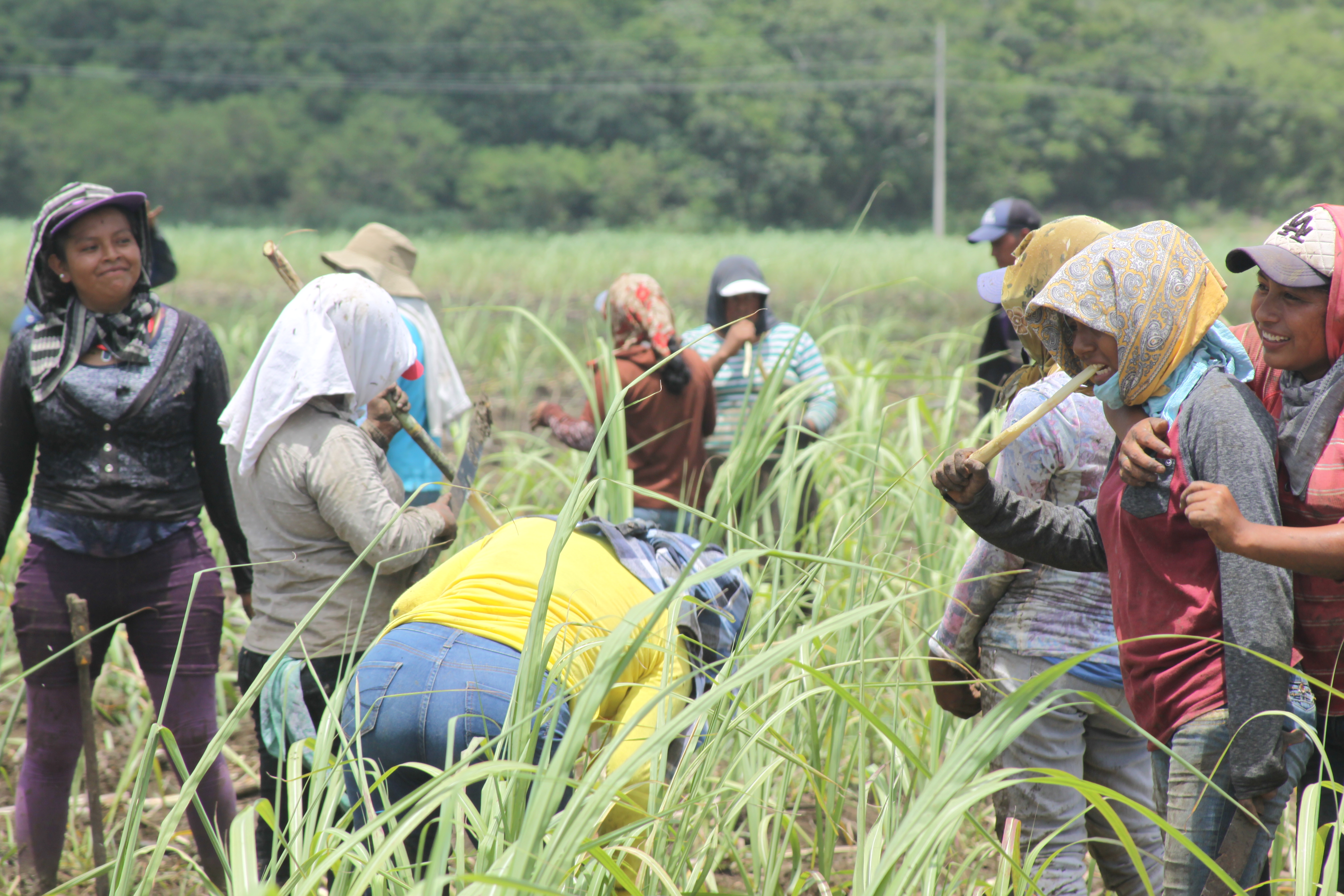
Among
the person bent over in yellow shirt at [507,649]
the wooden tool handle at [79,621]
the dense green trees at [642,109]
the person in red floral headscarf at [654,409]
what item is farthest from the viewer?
the dense green trees at [642,109]

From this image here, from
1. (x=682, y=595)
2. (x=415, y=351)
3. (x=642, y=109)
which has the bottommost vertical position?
(x=682, y=595)

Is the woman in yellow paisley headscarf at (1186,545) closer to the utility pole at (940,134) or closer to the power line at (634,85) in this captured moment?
the utility pole at (940,134)

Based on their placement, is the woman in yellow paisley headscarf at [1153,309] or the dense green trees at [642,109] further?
the dense green trees at [642,109]

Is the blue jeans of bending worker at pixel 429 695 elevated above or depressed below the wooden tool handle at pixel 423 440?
below

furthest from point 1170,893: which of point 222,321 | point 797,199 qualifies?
point 797,199

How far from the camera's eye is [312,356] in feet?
6.11

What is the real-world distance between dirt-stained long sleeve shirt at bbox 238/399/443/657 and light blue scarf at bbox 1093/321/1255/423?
1.17m

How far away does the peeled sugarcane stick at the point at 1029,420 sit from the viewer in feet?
4.33

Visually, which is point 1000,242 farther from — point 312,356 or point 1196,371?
point 312,356

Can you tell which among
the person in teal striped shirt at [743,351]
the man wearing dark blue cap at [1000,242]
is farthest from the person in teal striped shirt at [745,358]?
the man wearing dark blue cap at [1000,242]

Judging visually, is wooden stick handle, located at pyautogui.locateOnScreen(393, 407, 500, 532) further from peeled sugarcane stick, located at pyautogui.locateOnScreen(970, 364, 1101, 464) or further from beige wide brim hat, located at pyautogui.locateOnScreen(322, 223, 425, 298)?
beige wide brim hat, located at pyautogui.locateOnScreen(322, 223, 425, 298)

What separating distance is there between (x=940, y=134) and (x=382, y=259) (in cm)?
3379

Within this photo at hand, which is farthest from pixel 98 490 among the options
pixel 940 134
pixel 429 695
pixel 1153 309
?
pixel 940 134

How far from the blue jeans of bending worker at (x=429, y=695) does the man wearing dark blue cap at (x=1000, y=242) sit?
253cm
